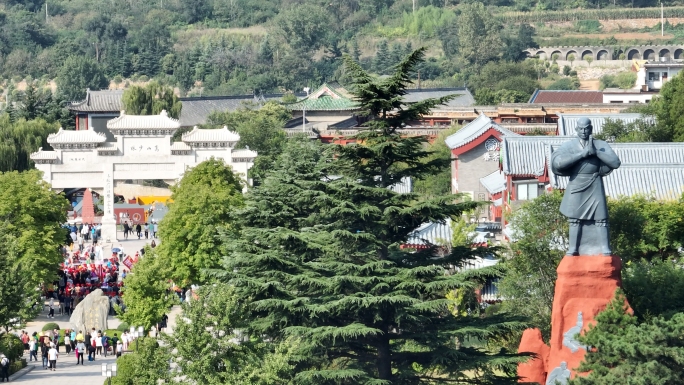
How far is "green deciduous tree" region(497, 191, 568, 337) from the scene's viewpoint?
36.0 meters

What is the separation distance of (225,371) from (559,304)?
234 inches

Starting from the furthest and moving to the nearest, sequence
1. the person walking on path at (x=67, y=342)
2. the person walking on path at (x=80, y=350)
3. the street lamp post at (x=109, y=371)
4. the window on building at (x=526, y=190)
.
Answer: the window on building at (x=526, y=190) → the person walking on path at (x=67, y=342) → the person walking on path at (x=80, y=350) → the street lamp post at (x=109, y=371)

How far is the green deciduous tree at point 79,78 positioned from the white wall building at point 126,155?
5993 centimetres

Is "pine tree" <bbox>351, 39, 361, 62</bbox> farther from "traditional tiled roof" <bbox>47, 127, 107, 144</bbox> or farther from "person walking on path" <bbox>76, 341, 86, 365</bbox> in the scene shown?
"person walking on path" <bbox>76, 341, 86, 365</bbox>

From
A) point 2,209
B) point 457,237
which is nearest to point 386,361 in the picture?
point 457,237

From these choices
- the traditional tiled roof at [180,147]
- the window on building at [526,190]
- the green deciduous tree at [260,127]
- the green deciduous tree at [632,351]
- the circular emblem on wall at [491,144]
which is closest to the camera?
the green deciduous tree at [632,351]

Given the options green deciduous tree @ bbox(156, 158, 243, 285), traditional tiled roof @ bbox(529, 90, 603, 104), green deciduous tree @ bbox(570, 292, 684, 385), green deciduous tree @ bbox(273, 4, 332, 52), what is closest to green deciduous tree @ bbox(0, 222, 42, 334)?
green deciduous tree @ bbox(156, 158, 243, 285)

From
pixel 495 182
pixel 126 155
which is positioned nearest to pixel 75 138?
pixel 126 155

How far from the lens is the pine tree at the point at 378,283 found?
96.9ft

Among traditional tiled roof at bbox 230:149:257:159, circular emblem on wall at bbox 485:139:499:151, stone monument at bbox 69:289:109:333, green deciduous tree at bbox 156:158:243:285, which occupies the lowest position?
stone monument at bbox 69:289:109:333

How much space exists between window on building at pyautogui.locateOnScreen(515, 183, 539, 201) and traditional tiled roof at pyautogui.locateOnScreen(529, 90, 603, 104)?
50.1 m

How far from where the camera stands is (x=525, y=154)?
54.0 m

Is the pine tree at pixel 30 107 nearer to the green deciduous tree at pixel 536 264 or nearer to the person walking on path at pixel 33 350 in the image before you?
the person walking on path at pixel 33 350

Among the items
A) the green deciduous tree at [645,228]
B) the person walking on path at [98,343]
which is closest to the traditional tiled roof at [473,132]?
the green deciduous tree at [645,228]
